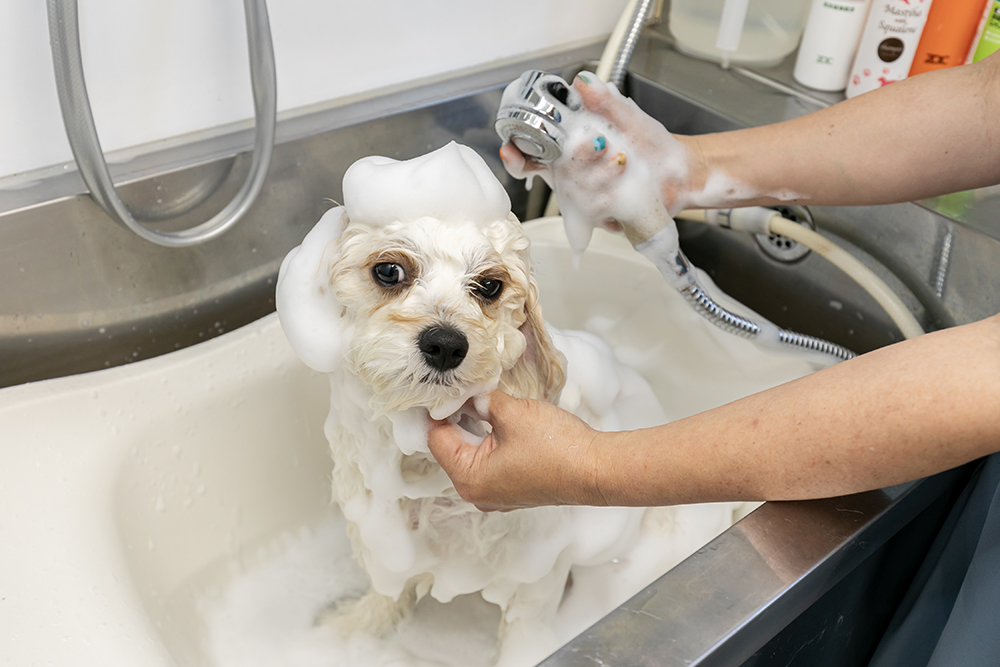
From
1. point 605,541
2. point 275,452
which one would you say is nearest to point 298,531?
point 275,452

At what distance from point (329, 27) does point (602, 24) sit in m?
0.55

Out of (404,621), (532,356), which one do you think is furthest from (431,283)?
(404,621)

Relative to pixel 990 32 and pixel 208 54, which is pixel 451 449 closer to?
pixel 208 54

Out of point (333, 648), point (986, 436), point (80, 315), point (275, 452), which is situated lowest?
point (333, 648)

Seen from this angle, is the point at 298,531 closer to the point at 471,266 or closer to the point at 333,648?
the point at 333,648

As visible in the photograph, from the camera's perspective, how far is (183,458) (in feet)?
3.11

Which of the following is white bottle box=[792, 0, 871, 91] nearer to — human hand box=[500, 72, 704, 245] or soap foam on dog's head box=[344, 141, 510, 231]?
human hand box=[500, 72, 704, 245]

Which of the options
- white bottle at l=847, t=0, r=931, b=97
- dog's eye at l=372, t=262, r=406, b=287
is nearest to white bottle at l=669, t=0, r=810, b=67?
white bottle at l=847, t=0, r=931, b=97

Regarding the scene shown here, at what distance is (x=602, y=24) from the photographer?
4.43 ft

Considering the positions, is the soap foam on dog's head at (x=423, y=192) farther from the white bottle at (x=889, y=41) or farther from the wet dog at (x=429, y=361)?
the white bottle at (x=889, y=41)

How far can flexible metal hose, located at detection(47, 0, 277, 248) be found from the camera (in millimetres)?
775

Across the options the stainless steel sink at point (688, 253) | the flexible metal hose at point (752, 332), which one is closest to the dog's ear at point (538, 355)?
the stainless steel sink at point (688, 253)

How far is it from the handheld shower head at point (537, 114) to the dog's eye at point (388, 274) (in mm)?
218

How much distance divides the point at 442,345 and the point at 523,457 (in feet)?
0.44
